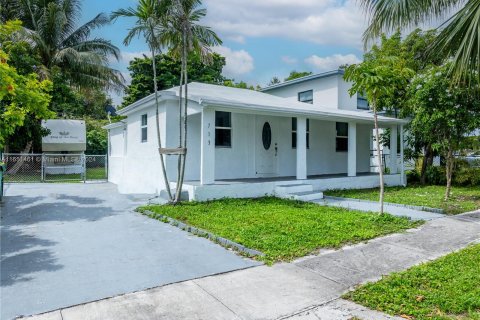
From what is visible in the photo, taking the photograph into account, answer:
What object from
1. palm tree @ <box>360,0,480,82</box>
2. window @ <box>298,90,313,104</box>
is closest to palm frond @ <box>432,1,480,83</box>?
palm tree @ <box>360,0,480,82</box>

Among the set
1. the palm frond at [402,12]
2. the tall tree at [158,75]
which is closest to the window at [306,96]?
the tall tree at [158,75]

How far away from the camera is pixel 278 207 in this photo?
9133 mm

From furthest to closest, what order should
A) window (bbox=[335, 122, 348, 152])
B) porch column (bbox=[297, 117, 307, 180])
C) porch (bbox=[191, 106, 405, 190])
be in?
1. window (bbox=[335, 122, 348, 152])
2. porch column (bbox=[297, 117, 307, 180])
3. porch (bbox=[191, 106, 405, 190])

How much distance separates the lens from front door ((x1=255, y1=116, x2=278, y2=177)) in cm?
1270

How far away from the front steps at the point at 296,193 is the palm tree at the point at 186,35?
3370 mm

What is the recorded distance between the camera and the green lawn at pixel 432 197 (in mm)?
9562

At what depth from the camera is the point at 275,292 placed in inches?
158

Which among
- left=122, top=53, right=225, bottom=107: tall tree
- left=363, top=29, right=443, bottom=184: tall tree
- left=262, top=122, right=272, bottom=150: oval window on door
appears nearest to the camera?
left=262, top=122, right=272, bottom=150: oval window on door

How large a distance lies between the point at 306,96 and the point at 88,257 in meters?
17.2

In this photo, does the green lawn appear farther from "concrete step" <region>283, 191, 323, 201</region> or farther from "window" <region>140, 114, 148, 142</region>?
"window" <region>140, 114, 148, 142</region>

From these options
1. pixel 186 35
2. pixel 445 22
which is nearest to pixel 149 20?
pixel 186 35

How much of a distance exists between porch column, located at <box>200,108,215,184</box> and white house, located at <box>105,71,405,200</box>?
0.03 m

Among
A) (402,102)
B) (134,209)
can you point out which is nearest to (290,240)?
(134,209)

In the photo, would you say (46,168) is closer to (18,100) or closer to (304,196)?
(18,100)
